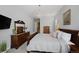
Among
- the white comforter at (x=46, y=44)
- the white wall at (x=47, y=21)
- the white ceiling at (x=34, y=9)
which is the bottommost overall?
the white comforter at (x=46, y=44)

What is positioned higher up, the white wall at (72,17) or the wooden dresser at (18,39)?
the white wall at (72,17)

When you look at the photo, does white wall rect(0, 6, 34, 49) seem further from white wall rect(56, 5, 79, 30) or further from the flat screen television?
white wall rect(56, 5, 79, 30)

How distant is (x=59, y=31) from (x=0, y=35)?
149 cm

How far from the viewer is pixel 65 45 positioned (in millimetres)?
2121

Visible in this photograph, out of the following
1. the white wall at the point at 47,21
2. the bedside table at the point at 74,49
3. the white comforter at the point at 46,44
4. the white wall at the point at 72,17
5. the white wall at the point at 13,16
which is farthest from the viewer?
the white wall at the point at 13,16

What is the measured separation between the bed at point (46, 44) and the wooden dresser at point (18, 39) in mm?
208

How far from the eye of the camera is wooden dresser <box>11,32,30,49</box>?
9.04ft

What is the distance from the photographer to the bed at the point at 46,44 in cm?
226

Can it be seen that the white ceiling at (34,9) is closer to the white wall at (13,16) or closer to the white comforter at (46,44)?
the white wall at (13,16)

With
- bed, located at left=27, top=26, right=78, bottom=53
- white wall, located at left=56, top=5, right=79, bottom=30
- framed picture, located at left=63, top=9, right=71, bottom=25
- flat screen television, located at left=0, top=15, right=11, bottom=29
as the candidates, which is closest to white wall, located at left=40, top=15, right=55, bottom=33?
bed, located at left=27, top=26, right=78, bottom=53

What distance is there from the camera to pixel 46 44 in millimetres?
2445

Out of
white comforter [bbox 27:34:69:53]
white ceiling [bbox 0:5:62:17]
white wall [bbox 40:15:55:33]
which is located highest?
white ceiling [bbox 0:5:62:17]

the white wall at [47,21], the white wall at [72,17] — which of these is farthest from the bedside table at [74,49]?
the white wall at [47,21]
